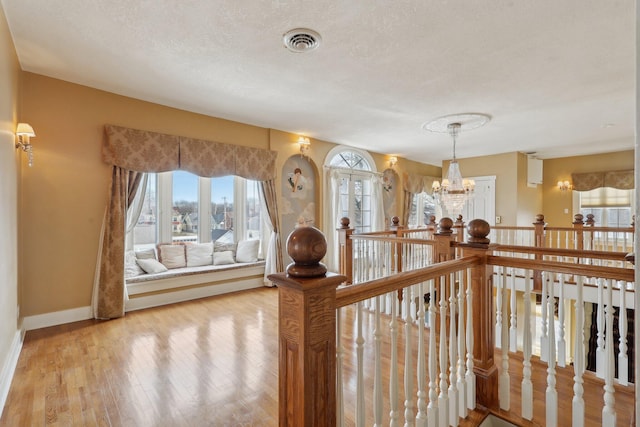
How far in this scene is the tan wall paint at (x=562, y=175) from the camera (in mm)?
7215

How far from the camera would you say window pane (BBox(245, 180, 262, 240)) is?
5.37 metres

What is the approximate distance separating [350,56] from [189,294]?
366 centimetres

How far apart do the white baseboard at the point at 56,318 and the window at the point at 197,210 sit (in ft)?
3.52

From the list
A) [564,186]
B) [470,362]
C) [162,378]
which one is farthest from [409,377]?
[564,186]

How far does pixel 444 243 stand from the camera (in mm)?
2857

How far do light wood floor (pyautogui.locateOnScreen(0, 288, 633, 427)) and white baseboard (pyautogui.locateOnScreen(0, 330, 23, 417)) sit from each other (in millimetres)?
39

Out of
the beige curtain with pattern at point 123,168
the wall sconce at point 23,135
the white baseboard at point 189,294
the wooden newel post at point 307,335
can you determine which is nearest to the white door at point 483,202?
the white baseboard at point 189,294

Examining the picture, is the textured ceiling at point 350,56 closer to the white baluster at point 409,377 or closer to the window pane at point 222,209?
the window pane at point 222,209

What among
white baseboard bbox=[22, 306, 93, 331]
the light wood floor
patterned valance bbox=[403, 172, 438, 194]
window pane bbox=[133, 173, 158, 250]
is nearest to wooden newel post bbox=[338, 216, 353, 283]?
the light wood floor

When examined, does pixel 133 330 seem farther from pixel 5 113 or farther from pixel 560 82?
pixel 560 82

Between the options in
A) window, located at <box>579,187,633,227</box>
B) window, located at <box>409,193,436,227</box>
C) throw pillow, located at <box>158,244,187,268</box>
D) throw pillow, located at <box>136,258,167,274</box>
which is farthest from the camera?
window, located at <box>409,193,436,227</box>

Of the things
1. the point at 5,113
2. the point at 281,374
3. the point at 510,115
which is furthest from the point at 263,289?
the point at 510,115

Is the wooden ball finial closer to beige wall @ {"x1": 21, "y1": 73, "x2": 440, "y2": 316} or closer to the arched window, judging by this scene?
beige wall @ {"x1": 21, "y1": 73, "x2": 440, "y2": 316}

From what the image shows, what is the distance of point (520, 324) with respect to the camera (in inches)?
219
